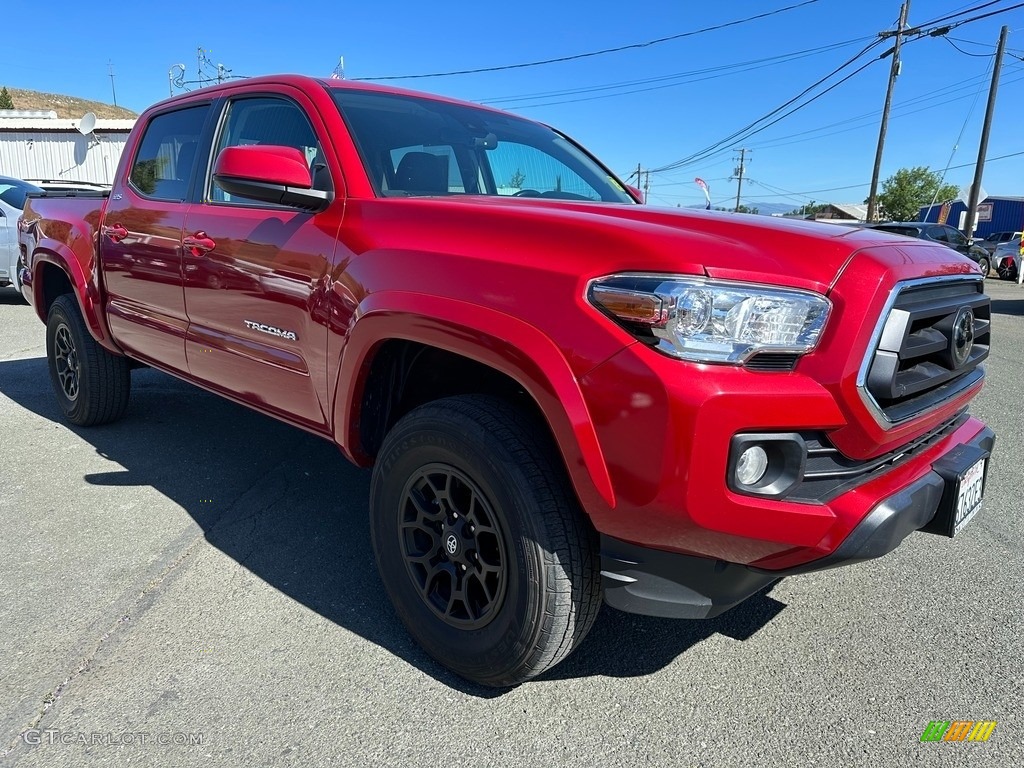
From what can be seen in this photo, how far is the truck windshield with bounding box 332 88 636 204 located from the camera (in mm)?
2791

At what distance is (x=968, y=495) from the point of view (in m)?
2.18

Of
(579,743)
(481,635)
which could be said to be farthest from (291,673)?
(579,743)

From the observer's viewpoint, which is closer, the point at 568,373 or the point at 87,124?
the point at 568,373

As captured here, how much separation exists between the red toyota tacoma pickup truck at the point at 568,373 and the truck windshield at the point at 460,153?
0.02 metres

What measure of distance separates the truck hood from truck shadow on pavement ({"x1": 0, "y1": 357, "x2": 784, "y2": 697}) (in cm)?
133

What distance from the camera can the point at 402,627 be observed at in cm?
257

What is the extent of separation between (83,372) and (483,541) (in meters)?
3.39

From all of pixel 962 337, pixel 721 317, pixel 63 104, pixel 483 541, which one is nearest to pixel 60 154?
pixel 483 541

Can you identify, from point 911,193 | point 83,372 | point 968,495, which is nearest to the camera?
point 968,495

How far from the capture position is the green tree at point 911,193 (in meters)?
59.8

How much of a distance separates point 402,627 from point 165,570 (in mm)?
1067

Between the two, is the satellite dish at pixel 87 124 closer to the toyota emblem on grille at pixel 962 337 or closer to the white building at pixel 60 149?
the white building at pixel 60 149

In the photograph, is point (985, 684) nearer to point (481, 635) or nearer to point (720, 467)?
point (720, 467)

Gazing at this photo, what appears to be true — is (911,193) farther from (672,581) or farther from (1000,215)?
(672,581)
